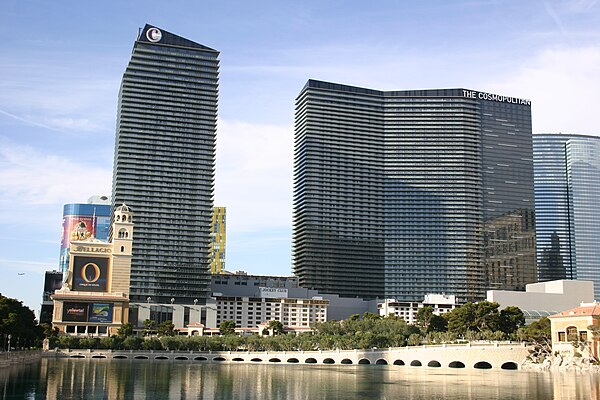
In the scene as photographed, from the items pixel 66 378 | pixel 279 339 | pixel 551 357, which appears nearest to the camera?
pixel 66 378

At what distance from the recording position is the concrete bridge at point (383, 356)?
475ft

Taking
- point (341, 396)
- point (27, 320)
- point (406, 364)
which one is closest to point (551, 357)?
point (406, 364)

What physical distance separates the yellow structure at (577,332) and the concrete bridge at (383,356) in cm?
757

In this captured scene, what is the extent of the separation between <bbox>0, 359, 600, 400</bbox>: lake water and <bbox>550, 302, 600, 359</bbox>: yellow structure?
1198 cm

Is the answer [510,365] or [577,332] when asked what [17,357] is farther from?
[577,332]

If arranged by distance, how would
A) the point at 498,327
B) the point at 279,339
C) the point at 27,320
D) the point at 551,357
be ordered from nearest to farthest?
the point at 551,357, the point at 27,320, the point at 498,327, the point at 279,339

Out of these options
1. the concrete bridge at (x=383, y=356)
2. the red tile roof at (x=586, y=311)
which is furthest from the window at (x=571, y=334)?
the concrete bridge at (x=383, y=356)

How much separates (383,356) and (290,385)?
218 ft

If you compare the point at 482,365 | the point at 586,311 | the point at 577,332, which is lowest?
the point at 482,365

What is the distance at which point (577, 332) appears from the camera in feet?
469

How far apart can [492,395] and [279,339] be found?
363 ft

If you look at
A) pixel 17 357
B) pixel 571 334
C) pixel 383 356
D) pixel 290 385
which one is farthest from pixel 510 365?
pixel 17 357

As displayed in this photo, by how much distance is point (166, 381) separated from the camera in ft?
365

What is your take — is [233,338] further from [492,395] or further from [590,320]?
[492,395]
